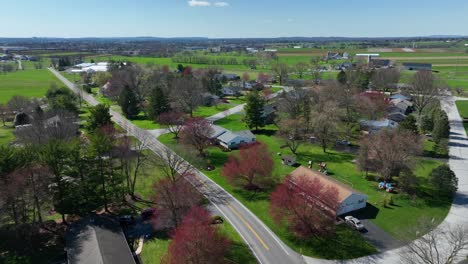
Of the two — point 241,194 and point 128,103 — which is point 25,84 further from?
point 241,194

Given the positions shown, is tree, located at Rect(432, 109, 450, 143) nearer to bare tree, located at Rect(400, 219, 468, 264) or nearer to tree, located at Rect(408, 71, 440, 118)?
tree, located at Rect(408, 71, 440, 118)

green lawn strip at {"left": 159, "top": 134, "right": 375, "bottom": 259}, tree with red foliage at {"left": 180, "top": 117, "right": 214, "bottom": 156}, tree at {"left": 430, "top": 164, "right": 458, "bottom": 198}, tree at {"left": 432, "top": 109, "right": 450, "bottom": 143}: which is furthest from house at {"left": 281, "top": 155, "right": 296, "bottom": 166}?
tree at {"left": 432, "top": 109, "right": 450, "bottom": 143}

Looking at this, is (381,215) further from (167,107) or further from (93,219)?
(167,107)

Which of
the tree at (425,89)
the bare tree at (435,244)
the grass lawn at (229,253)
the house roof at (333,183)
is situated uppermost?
the tree at (425,89)

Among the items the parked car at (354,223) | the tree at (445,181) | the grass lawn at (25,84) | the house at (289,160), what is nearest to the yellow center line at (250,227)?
the parked car at (354,223)

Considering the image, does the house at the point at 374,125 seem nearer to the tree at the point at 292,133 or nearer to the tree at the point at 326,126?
the tree at the point at 326,126
